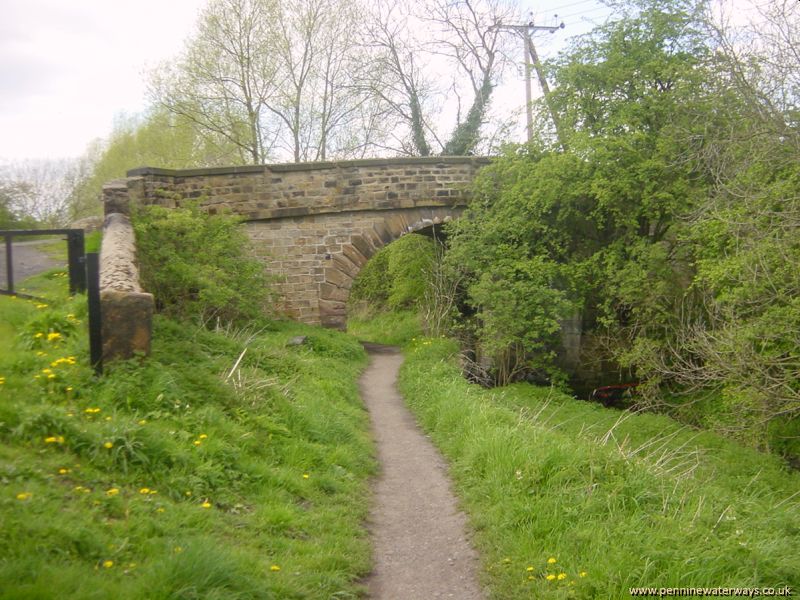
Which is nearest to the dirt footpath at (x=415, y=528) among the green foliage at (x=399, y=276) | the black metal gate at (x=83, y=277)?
the black metal gate at (x=83, y=277)

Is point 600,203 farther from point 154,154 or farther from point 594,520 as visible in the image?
Answer: point 154,154

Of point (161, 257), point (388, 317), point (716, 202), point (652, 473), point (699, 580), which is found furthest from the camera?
point (388, 317)

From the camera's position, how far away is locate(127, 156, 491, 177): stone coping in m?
13.6

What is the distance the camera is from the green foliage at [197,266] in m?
10.2

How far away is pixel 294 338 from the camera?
12.2m

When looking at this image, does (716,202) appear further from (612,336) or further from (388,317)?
(388,317)

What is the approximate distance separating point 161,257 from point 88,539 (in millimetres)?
7378

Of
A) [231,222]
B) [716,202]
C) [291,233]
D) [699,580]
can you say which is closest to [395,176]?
[291,233]

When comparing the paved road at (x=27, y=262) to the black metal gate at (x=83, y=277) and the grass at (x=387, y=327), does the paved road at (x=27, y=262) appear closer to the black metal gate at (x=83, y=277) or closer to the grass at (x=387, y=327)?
the black metal gate at (x=83, y=277)

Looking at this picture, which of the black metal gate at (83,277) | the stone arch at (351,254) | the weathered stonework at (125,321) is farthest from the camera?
the stone arch at (351,254)

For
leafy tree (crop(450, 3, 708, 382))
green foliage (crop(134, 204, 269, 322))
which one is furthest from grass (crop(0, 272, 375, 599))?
leafy tree (crop(450, 3, 708, 382))

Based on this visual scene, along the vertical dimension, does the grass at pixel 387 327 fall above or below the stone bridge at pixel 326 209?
below

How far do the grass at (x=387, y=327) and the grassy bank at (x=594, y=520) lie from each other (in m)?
11.0

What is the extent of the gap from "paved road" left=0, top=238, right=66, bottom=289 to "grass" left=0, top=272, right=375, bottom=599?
2558 millimetres
